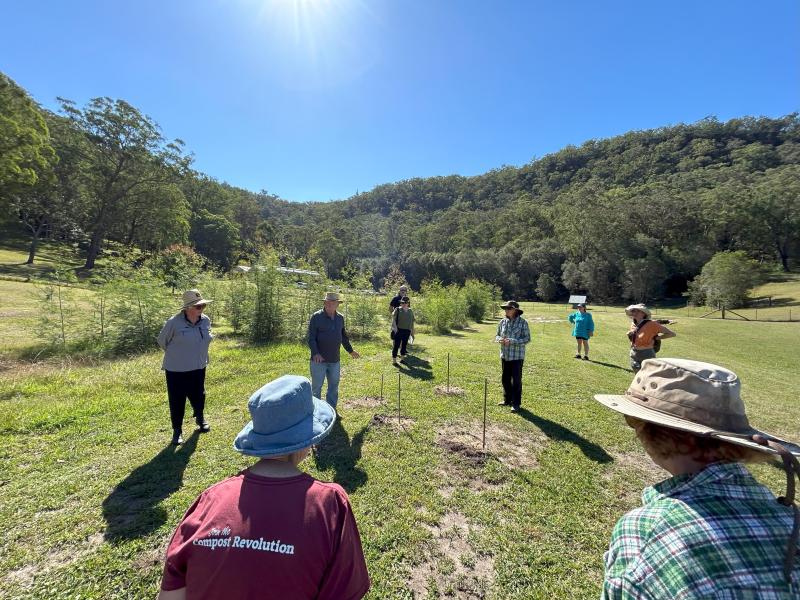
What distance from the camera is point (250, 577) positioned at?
3.94 ft

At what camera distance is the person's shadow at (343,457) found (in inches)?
160

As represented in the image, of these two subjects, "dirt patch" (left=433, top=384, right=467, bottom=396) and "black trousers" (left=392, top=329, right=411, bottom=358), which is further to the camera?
"black trousers" (left=392, top=329, right=411, bottom=358)

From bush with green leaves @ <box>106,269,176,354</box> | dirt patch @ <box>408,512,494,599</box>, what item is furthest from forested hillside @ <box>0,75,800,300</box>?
dirt patch @ <box>408,512,494,599</box>

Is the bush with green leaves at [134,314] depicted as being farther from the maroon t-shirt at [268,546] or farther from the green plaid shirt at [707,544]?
the green plaid shirt at [707,544]

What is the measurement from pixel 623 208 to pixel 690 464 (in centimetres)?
6764

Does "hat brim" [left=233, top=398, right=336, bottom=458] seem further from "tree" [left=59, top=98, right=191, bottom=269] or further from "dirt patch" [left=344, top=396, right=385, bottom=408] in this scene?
"tree" [left=59, top=98, right=191, bottom=269]

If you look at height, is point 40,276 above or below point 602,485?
above

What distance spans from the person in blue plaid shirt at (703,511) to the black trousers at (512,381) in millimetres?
4871

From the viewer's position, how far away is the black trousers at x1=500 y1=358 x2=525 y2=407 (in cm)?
620

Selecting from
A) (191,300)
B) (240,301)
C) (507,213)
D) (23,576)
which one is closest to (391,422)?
(191,300)

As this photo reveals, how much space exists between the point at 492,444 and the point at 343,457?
2.11 metres

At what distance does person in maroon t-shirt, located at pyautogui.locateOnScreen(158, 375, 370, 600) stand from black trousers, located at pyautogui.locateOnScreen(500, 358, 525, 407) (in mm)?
5241

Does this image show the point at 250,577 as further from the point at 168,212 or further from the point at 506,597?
the point at 168,212

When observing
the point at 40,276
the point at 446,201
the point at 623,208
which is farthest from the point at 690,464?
the point at 446,201
